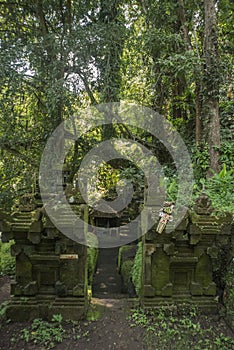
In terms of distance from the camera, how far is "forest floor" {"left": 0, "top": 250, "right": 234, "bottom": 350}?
275cm

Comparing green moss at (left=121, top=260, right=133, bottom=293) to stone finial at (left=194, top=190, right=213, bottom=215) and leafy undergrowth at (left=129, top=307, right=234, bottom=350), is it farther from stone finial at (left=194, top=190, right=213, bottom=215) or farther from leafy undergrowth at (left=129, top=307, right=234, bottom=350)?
stone finial at (left=194, top=190, right=213, bottom=215)

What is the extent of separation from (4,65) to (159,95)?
151 inches

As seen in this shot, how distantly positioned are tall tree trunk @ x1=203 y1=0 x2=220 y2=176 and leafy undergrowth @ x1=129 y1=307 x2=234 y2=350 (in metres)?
3.24

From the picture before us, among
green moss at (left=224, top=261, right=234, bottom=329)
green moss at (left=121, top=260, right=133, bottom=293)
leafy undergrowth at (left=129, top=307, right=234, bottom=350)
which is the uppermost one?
green moss at (left=224, top=261, right=234, bottom=329)

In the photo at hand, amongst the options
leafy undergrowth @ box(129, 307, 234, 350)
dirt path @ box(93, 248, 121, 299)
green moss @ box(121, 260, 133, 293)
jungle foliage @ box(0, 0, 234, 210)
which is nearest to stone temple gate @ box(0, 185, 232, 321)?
leafy undergrowth @ box(129, 307, 234, 350)

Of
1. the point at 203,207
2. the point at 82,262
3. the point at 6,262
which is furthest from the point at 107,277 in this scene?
the point at 203,207

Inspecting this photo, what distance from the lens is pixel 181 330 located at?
2.95 m

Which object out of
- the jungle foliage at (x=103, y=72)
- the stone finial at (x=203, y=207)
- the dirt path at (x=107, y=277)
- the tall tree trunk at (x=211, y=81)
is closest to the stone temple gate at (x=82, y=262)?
the stone finial at (x=203, y=207)

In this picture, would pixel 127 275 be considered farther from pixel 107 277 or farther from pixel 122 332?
pixel 122 332

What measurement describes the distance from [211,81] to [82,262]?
467cm

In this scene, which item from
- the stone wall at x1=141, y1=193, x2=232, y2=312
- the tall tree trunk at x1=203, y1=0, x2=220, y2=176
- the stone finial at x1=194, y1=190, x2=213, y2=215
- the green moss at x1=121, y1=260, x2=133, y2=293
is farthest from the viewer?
the tall tree trunk at x1=203, y1=0, x2=220, y2=176

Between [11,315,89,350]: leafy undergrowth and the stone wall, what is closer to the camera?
[11,315,89,350]: leafy undergrowth

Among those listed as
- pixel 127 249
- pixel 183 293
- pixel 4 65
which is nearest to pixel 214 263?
pixel 183 293

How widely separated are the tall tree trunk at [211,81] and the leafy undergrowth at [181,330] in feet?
10.6
